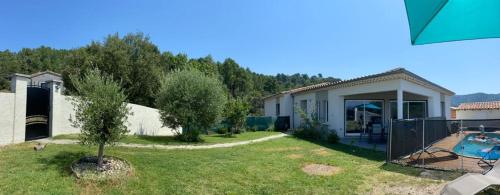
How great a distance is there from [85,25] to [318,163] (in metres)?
15.1

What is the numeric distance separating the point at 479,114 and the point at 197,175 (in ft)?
127

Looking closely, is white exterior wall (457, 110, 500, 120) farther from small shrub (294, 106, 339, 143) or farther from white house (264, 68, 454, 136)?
small shrub (294, 106, 339, 143)

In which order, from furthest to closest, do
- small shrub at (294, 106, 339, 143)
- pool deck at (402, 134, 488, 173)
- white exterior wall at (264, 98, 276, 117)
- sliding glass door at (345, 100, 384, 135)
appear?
white exterior wall at (264, 98, 276, 117) → sliding glass door at (345, 100, 384, 135) → small shrub at (294, 106, 339, 143) → pool deck at (402, 134, 488, 173)

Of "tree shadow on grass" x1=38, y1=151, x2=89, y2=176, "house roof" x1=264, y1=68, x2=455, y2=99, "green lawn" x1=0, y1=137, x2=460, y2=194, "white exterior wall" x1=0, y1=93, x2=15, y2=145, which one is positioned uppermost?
"house roof" x1=264, y1=68, x2=455, y2=99

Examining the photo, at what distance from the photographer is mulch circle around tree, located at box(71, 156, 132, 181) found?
758 centimetres

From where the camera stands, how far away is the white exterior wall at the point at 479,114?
34.3 m

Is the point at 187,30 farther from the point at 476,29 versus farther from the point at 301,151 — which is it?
the point at 476,29

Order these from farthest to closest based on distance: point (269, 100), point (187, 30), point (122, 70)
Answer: point (269, 100) < point (122, 70) < point (187, 30)

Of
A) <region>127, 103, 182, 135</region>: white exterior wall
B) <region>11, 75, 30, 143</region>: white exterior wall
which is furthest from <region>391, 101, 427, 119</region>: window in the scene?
<region>11, 75, 30, 143</region>: white exterior wall

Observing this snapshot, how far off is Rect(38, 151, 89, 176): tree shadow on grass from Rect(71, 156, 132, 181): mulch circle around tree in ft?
0.55

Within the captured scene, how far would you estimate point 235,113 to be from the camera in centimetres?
2234

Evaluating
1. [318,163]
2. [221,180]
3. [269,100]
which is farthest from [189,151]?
[269,100]

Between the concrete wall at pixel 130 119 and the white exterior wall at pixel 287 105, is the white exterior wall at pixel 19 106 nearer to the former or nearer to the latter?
the concrete wall at pixel 130 119

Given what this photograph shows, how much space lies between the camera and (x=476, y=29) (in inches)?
101
